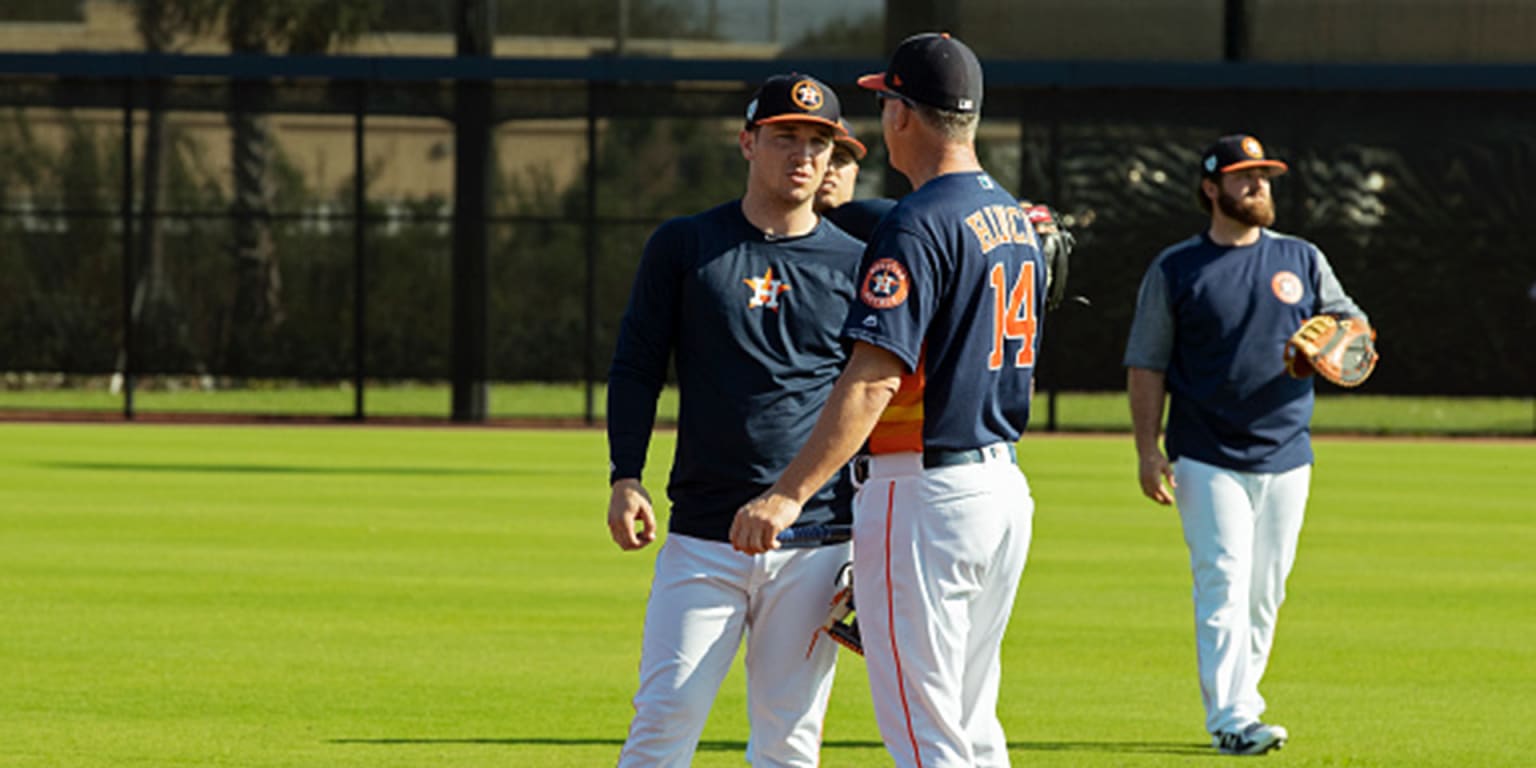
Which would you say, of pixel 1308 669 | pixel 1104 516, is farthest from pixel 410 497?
pixel 1308 669

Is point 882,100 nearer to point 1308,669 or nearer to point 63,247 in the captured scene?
point 1308,669

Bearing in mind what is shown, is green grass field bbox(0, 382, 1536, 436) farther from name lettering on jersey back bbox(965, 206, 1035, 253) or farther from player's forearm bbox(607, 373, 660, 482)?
name lettering on jersey back bbox(965, 206, 1035, 253)

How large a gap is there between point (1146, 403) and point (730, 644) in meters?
3.50

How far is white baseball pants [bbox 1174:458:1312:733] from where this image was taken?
924cm

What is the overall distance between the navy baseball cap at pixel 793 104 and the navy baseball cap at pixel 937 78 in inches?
30.0

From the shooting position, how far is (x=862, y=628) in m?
5.93

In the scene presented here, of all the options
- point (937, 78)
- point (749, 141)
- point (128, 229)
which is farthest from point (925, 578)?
point (128, 229)

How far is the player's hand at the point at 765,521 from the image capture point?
575 centimetres

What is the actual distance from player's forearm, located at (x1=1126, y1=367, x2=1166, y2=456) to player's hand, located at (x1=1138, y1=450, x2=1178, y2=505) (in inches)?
2.0

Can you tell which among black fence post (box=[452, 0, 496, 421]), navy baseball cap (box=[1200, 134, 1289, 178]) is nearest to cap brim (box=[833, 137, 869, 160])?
navy baseball cap (box=[1200, 134, 1289, 178])

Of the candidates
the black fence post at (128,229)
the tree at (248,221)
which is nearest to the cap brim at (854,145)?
the tree at (248,221)

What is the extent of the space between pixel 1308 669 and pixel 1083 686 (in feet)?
4.24

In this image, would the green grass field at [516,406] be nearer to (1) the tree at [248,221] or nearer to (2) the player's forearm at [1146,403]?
(1) the tree at [248,221]

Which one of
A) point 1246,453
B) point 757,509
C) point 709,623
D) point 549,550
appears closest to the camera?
point 757,509
